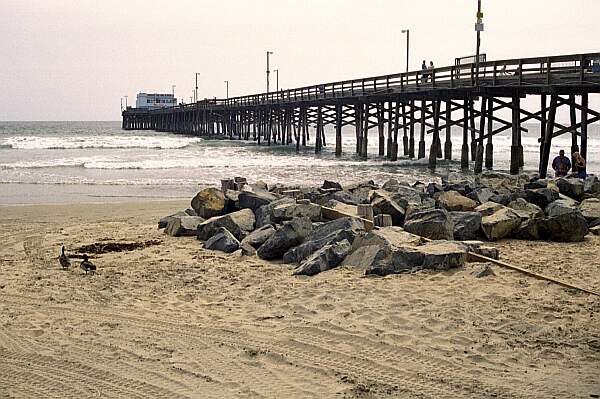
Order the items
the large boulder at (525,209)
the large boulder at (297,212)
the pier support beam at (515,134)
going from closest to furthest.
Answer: the large boulder at (525,209) → the large boulder at (297,212) → the pier support beam at (515,134)

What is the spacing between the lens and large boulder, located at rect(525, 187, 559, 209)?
10631 mm

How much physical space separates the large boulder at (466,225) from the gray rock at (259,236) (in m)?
2.43

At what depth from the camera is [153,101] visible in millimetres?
113375

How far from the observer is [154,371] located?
4914 mm

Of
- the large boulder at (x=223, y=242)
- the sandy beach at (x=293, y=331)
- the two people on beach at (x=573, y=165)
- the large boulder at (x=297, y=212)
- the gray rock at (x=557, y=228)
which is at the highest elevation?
the two people on beach at (x=573, y=165)

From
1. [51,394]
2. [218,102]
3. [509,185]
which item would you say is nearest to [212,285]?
[51,394]

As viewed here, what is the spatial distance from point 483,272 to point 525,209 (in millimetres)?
3258

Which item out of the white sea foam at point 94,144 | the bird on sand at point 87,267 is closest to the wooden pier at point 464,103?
the white sea foam at point 94,144

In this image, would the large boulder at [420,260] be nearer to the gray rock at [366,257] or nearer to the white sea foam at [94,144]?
the gray rock at [366,257]

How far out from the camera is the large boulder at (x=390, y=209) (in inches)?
390

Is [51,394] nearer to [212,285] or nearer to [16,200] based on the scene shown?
[212,285]

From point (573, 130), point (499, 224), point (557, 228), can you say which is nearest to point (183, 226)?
point (499, 224)

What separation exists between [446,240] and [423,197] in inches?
121

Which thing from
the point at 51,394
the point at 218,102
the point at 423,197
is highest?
the point at 218,102
